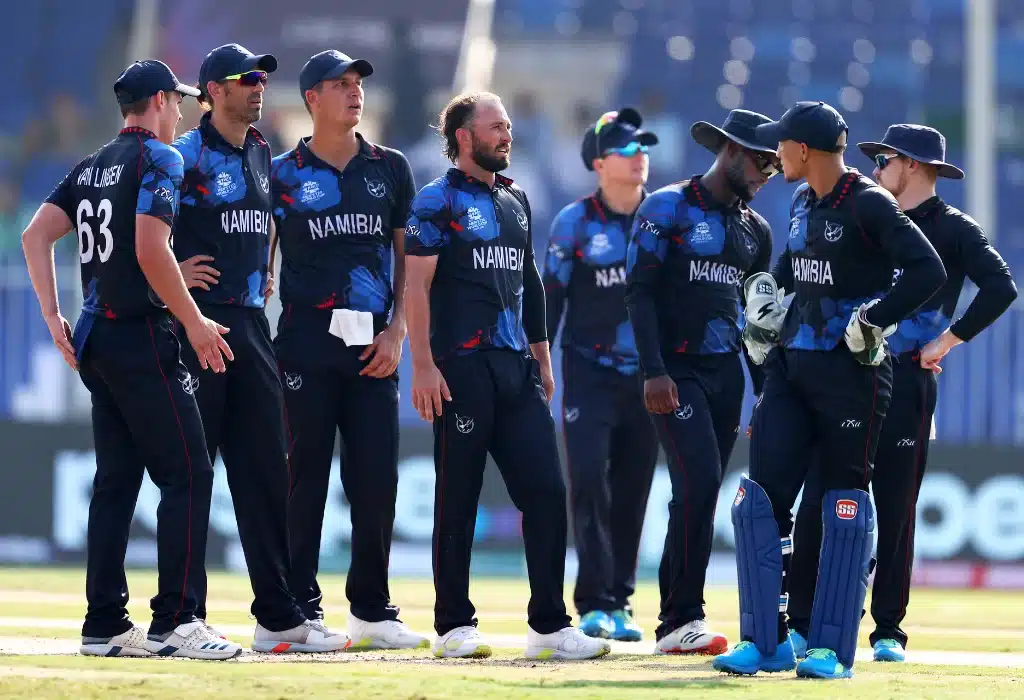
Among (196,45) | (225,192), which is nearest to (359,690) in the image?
(225,192)

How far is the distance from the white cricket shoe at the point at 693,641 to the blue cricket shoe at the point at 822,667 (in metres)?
1.04

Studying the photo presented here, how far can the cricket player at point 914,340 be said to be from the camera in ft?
21.3

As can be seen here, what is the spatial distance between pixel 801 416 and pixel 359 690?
200cm

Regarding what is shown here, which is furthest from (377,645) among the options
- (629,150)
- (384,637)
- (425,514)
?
(425,514)

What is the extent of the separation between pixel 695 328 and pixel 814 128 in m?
1.38

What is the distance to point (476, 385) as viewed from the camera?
606 cm

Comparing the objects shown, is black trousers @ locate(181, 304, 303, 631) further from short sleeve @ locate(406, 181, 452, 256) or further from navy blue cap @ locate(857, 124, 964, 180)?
navy blue cap @ locate(857, 124, 964, 180)

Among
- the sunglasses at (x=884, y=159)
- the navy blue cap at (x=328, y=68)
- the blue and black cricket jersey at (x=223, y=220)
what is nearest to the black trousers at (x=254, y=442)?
the blue and black cricket jersey at (x=223, y=220)

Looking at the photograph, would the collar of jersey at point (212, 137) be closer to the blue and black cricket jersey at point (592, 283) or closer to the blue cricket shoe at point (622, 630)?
the blue and black cricket jersey at point (592, 283)

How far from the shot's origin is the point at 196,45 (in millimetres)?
20156

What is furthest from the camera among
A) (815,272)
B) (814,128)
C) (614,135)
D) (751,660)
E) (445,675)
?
(614,135)

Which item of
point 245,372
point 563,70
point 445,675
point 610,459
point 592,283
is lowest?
point 445,675

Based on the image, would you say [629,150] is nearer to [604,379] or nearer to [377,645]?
[604,379]

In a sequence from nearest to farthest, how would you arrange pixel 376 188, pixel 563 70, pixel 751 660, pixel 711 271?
1. pixel 751 660
2. pixel 376 188
3. pixel 711 271
4. pixel 563 70
